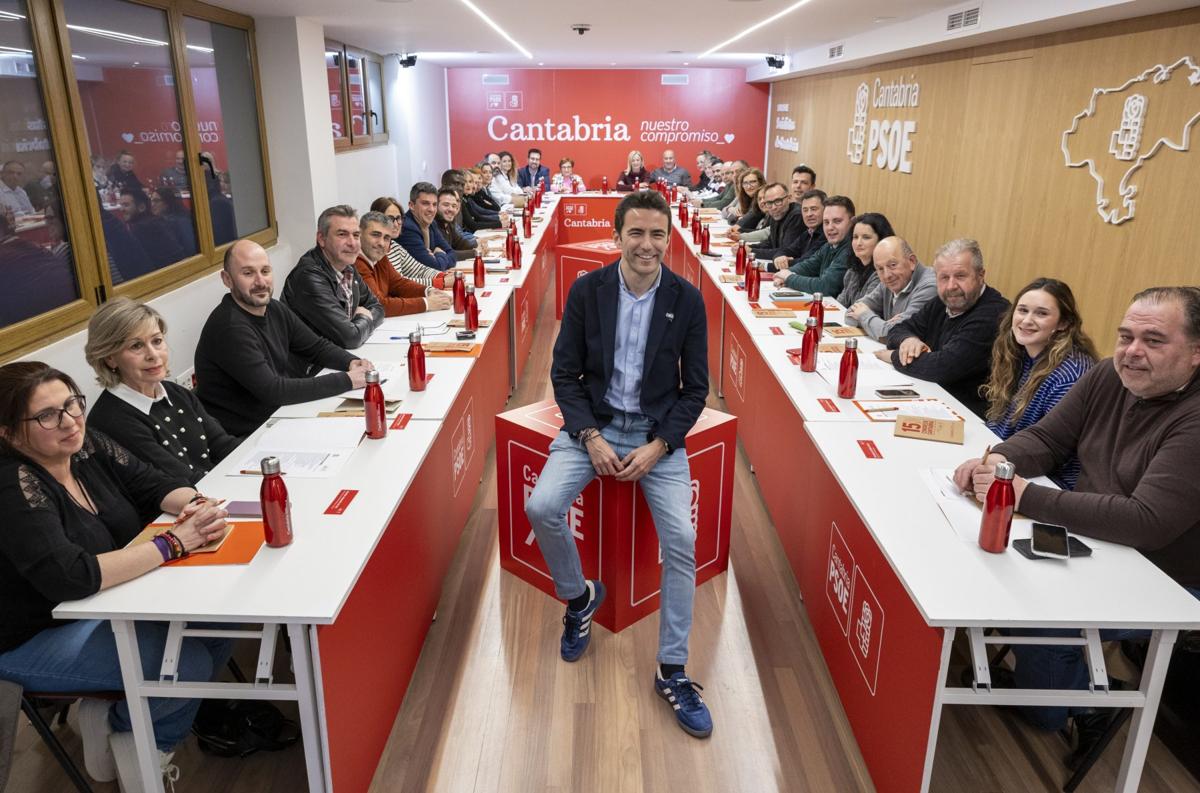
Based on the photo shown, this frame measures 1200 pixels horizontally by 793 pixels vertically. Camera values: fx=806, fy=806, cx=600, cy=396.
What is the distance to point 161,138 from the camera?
15.0 ft

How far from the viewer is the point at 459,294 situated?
4246 millimetres

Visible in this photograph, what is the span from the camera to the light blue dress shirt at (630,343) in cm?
274

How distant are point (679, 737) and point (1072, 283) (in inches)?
138

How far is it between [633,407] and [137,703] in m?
1.63

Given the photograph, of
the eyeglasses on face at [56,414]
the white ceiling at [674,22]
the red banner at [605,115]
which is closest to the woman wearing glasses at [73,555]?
the eyeglasses on face at [56,414]

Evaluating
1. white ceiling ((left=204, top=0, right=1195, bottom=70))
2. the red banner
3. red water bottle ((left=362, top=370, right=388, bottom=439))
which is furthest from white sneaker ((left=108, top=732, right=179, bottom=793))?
the red banner

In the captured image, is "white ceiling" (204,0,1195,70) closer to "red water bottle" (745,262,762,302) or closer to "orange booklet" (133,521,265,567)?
"red water bottle" (745,262,762,302)

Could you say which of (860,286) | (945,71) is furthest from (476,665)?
(945,71)

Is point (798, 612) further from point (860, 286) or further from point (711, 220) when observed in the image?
point (711, 220)

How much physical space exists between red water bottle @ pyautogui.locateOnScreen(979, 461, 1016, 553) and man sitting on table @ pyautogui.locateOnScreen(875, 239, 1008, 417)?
1.24 meters

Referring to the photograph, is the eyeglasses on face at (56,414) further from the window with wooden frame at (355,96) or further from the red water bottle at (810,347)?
the window with wooden frame at (355,96)

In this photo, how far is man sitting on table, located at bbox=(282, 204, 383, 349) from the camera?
136 inches

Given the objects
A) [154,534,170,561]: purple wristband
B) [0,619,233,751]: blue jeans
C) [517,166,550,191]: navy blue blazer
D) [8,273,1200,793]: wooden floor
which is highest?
[517,166,550,191]: navy blue blazer

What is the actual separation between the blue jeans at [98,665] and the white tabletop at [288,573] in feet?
0.63
